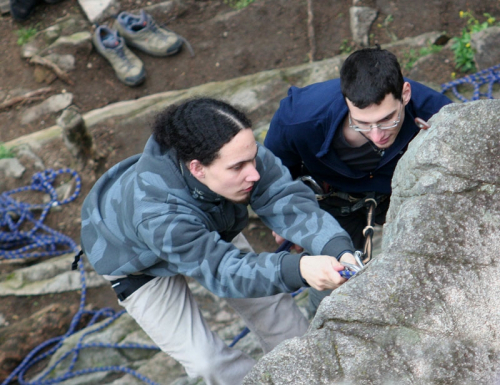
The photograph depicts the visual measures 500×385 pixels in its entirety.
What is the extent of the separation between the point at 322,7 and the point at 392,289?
16.7 feet

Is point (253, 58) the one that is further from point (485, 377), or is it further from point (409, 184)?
point (485, 377)

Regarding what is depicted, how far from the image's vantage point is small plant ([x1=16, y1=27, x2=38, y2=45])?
657 centimetres

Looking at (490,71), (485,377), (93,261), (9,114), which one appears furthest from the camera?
(9,114)

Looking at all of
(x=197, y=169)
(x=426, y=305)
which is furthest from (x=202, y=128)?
(x=426, y=305)

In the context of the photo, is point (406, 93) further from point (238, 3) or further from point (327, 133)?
point (238, 3)

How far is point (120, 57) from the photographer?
6.21 m

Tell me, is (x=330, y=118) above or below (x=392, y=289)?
below

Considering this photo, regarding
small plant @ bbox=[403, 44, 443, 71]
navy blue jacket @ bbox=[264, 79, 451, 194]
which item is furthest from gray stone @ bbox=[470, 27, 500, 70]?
navy blue jacket @ bbox=[264, 79, 451, 194]

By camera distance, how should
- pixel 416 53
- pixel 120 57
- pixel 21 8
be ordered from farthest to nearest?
1. pixel 21 8
2. pixel 120 57
3. pixel 416 53

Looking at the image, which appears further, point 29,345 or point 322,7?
point 322,7

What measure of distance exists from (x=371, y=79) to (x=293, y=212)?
0.73m

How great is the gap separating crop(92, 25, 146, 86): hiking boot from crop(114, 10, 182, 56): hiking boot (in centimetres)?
17

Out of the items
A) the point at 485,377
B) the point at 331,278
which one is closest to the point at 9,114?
the point at 331,278

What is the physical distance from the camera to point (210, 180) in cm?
225
